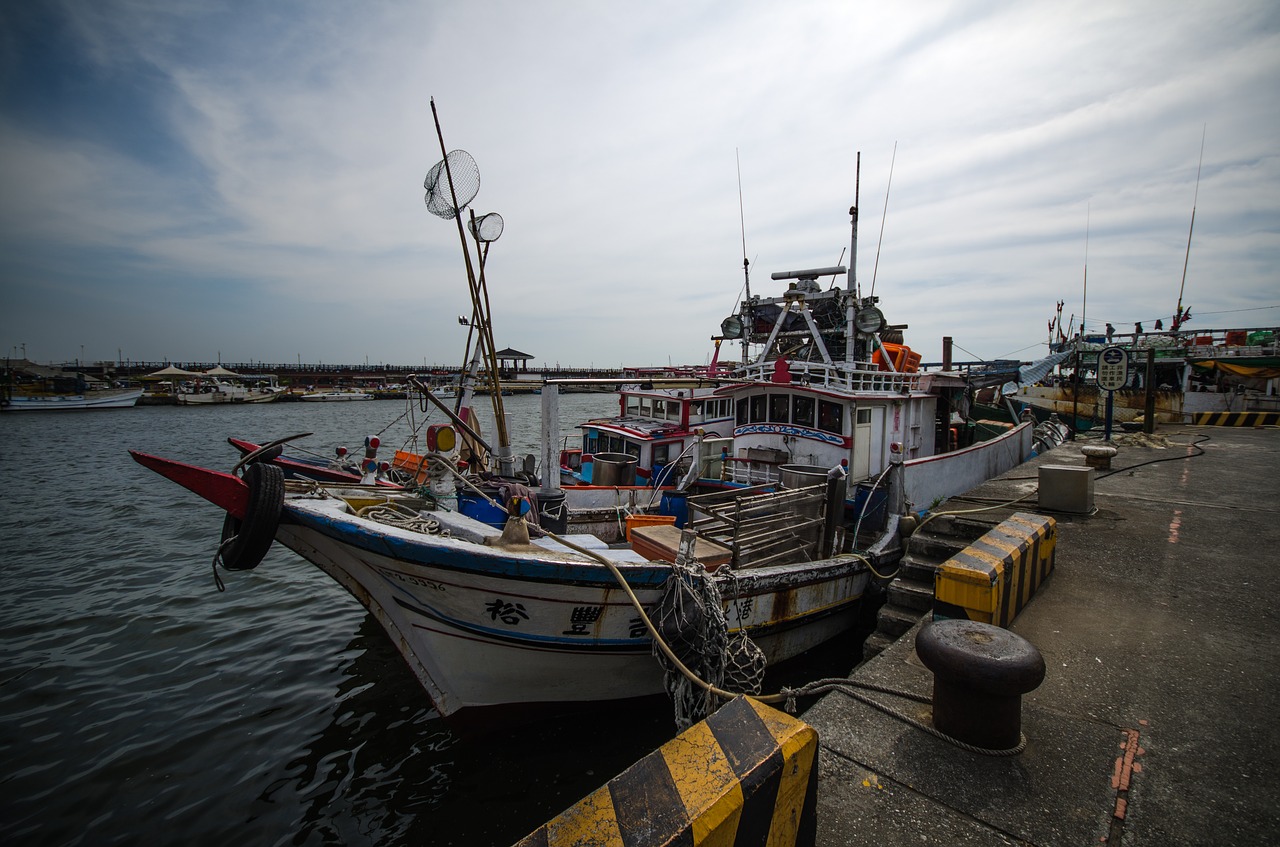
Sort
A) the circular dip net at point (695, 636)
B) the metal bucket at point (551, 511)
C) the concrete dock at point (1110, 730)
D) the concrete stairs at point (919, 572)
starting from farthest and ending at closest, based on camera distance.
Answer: the metal bucket at point (551, 511), the concrete stairs at point (919, 572), the circular dip net at point (695, 636), the concrete dock at point (1110, 730)

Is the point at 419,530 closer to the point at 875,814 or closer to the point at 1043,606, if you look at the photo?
the point at 875,814

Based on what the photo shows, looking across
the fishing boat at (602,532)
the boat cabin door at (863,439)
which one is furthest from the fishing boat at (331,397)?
the boat cabin door at (863,439)

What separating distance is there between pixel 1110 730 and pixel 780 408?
7986 millimetres

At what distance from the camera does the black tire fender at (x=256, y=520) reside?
4.53 meters

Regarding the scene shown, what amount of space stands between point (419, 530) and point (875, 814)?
4588 mm

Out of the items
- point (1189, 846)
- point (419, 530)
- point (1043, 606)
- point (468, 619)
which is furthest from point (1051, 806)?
point (419, 530)

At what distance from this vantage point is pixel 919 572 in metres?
5.87

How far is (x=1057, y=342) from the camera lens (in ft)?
119

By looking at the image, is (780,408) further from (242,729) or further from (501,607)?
(242,729)

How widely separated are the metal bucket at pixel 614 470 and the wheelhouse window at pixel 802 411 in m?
3.38

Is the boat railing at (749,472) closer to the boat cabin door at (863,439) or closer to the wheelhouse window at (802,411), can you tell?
the wheelhouse window at (802,411)

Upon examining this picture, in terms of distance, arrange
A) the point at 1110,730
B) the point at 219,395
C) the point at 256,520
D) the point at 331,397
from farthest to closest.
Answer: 1. the point at 331,397
2. the point at 219,395
3. the point at 256,520
4. the point at 1110,730

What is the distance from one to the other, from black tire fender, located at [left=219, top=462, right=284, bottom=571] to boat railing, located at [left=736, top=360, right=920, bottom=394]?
8503 millimetres

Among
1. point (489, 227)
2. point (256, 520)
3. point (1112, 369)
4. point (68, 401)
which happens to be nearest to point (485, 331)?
point (489, 227)
